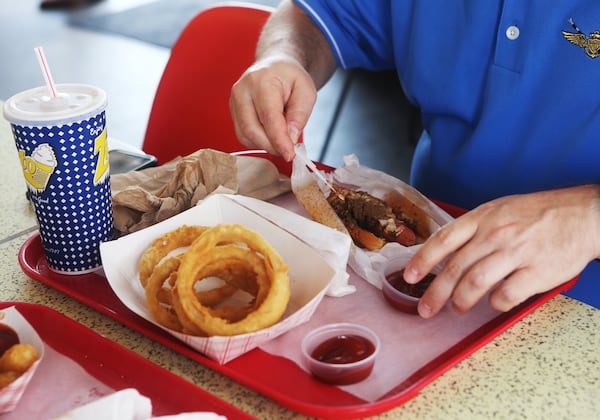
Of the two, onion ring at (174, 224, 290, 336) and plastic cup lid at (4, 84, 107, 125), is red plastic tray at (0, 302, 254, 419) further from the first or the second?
plastic cup lid at (4, 84, 107, 125)

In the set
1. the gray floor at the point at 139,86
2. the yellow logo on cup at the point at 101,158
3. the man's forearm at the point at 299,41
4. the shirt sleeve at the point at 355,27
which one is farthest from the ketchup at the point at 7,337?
the gray floor at the point at 139,86

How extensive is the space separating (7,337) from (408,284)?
23.6 inches

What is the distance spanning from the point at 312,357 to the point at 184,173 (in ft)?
1.74

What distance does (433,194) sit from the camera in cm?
182

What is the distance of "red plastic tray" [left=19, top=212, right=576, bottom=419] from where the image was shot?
93cm

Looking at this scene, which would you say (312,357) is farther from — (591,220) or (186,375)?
(591,220)

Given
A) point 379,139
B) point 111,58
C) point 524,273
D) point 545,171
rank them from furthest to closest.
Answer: point 111,58 < point 379,139 < point 545,171 < point 524,273

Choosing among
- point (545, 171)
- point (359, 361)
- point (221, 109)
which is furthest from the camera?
point (221, 109)

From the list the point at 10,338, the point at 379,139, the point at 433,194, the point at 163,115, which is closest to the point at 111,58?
the point at 379,139

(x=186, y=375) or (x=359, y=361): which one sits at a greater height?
(x=359, y=361)

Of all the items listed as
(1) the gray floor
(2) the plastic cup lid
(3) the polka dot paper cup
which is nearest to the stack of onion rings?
(3) the polka dot paper cup

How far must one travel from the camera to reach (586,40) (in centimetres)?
140

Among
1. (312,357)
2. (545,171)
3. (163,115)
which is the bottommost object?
(163,115)

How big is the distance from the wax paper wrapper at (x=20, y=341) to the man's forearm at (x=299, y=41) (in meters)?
0.88
